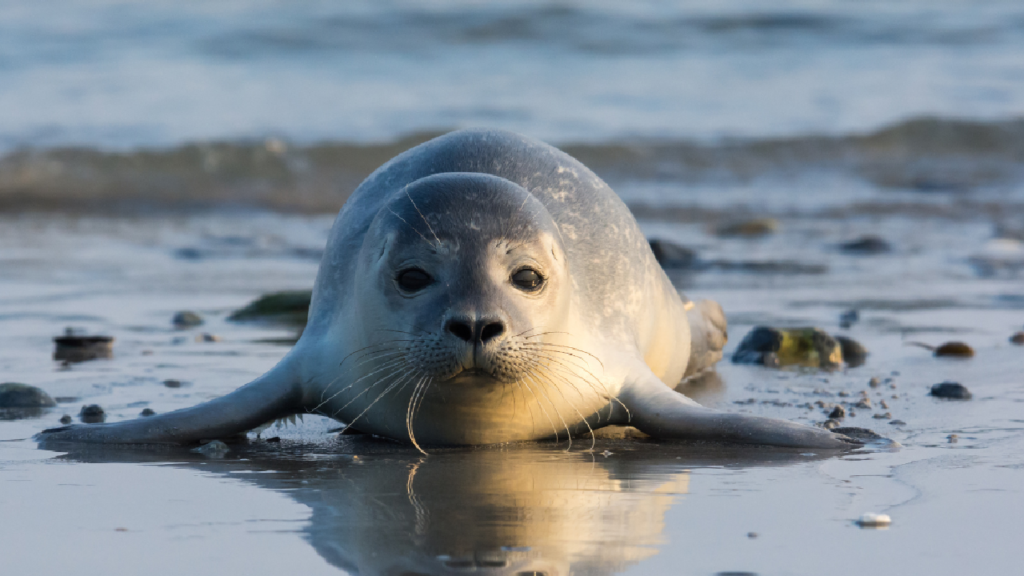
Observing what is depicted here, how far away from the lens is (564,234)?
465 centimetres

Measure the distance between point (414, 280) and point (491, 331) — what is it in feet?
1.11

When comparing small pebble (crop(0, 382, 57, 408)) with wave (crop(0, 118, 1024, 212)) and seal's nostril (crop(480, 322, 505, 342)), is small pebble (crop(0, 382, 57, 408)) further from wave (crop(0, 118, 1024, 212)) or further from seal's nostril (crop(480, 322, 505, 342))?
wave (crop(0, 118, 1024, 212))

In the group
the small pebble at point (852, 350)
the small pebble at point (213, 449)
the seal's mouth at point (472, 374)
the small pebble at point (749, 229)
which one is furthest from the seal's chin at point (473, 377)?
the small pebble at point (749, 229)

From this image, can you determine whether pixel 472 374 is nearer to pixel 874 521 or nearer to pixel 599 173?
pixel 874 521

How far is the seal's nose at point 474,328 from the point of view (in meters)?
3.52

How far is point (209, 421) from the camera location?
13.8 ft

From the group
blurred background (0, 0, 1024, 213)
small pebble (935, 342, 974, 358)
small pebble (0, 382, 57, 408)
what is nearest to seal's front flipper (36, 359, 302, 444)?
small pebble (0, 382, 57, 408)

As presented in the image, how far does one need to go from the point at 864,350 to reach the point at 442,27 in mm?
20994

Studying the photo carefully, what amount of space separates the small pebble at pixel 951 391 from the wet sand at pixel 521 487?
0.06 m

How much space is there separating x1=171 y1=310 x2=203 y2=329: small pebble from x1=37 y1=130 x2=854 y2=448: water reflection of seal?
2214 millimetres

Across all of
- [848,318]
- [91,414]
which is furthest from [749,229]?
[91,414]

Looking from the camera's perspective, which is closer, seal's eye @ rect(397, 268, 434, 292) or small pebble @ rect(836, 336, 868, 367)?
seal's eye @ rect(397, 268, 434, 292)

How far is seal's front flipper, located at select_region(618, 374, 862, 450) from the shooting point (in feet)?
12.9

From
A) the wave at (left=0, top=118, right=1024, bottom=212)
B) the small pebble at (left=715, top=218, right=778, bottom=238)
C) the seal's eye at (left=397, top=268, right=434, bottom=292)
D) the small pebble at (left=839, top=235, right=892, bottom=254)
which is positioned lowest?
the seal's eye at (left=397, top=268, right=434, bottom=292)
